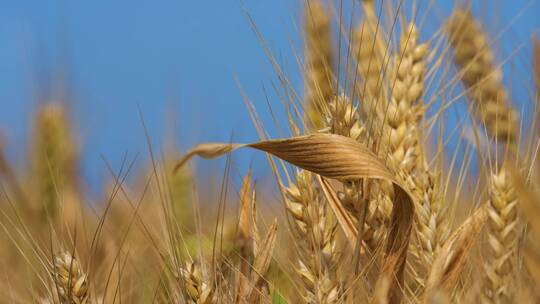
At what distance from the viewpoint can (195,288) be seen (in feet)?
3.22

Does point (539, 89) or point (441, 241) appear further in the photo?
point (539, 89)

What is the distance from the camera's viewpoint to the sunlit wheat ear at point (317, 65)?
117cm

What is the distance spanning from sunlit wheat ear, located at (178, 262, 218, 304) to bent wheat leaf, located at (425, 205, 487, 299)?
0.25 metres

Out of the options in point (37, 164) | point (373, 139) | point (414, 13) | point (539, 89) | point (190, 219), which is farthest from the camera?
point (37, 164)

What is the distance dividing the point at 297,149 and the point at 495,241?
0.26m

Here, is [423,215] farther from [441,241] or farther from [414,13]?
[414,13]

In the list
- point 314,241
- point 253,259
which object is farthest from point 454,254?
point 253,259

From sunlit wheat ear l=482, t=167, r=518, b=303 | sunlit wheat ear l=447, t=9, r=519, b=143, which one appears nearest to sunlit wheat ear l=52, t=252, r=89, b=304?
sunlit wheat ear l=482, t=167, r=518, b=303

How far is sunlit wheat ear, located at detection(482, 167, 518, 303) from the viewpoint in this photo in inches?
38.6

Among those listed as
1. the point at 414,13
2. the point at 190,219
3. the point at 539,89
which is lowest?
the point at 190,219

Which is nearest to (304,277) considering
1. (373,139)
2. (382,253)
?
(382,253)

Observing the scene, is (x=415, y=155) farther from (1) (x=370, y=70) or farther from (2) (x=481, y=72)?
(2) (x=481, y=72)

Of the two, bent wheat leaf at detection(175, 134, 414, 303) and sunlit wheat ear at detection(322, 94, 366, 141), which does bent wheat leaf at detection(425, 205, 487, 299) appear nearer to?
bent wheat leaf at detection(175, 134, 414, 303)

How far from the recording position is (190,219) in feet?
6.07
